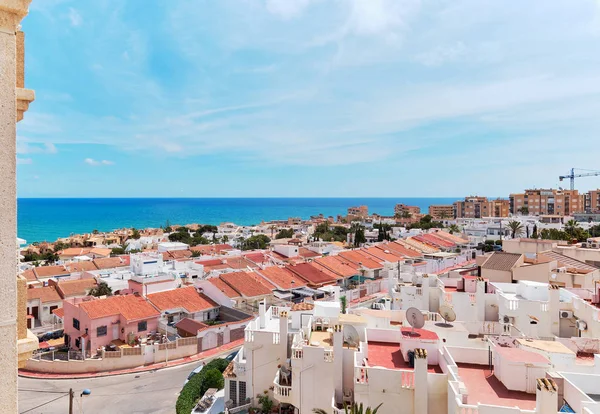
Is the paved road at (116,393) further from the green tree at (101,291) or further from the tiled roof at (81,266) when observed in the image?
the tiled roof at (81,266)

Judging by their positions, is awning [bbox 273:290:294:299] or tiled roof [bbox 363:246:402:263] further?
tiled roof [bbox 363:246:402:263]

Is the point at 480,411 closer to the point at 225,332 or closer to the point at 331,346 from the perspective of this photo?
the point at 331,346

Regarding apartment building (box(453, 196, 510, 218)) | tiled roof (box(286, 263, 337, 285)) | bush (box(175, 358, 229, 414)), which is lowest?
bush (box(175, 358, 229, 414))

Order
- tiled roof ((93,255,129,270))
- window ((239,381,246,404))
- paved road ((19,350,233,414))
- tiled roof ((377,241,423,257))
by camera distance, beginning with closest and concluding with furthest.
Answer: window ((239,381,246,404))
paved road ((19,350,233,414))
tiled roof ((93,255,129,270))
tiled roof ((377,241,423,257))

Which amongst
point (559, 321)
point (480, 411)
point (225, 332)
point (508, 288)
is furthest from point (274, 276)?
point (480, 411)

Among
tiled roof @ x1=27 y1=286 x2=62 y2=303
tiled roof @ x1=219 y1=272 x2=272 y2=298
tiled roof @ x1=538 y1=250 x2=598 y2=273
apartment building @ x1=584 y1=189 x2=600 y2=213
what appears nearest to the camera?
tiled roof @ x1=538 y1=250 x2=598 y2=273

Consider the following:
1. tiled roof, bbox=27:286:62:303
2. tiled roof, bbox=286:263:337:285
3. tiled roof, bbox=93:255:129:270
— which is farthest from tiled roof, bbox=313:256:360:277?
tiled roof, bbox=93:255:129:270

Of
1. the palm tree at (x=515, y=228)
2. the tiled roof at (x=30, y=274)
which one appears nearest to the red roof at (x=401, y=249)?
the palm tree at (x=515, y=228)

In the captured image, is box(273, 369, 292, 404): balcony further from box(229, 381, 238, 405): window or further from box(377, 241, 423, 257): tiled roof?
box(377, 241, 423, 257): tiled roof
